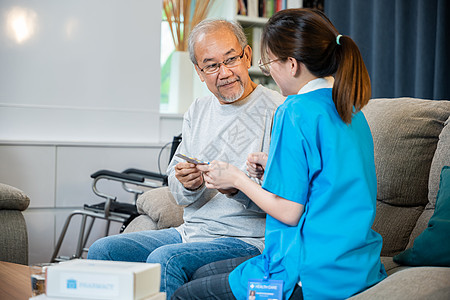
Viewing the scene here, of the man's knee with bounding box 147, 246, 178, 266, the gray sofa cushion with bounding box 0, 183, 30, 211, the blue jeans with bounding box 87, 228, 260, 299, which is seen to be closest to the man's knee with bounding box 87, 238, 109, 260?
the blue jeans with bounding box 87, 228, 260, 299

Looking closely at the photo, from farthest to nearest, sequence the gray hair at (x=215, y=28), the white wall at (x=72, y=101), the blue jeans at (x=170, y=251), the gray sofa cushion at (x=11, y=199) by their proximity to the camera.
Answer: the white wall at (x=72, y=101), the gray sofa cushion at (x=11, y=199), the gray hair at (x=215, y=28), the blue jeans at (x=170, y=251)

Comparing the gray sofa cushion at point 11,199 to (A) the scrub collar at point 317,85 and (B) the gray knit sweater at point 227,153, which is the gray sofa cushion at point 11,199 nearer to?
(B) the gray knit sweater at point 227,153

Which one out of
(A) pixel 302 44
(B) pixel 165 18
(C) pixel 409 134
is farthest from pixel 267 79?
(A) pixel 302 44

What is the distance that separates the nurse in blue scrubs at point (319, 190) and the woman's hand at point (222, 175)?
10 cm

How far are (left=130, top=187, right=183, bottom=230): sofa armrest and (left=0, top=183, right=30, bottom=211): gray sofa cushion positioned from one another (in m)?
0.53

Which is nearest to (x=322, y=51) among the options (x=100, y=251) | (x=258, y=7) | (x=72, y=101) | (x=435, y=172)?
(x=435, y=172)

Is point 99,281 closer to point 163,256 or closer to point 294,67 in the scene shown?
point 163,256

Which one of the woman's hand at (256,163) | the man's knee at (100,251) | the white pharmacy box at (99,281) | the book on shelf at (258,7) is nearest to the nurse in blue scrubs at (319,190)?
the woman's hand at (256,163)

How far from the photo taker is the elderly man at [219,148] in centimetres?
152

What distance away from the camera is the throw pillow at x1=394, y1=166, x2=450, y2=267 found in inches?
49.6

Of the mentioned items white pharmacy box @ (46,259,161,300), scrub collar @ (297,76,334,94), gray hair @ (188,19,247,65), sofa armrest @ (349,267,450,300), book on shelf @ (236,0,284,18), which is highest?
book on shelf @ (236,0,284,18)

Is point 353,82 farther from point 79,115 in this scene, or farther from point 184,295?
point 79,115

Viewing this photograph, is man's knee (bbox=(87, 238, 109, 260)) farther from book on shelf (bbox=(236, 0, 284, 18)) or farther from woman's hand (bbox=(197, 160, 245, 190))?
book on shelf (bbox=(236, 0, 284, 18))

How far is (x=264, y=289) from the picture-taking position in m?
1.08
